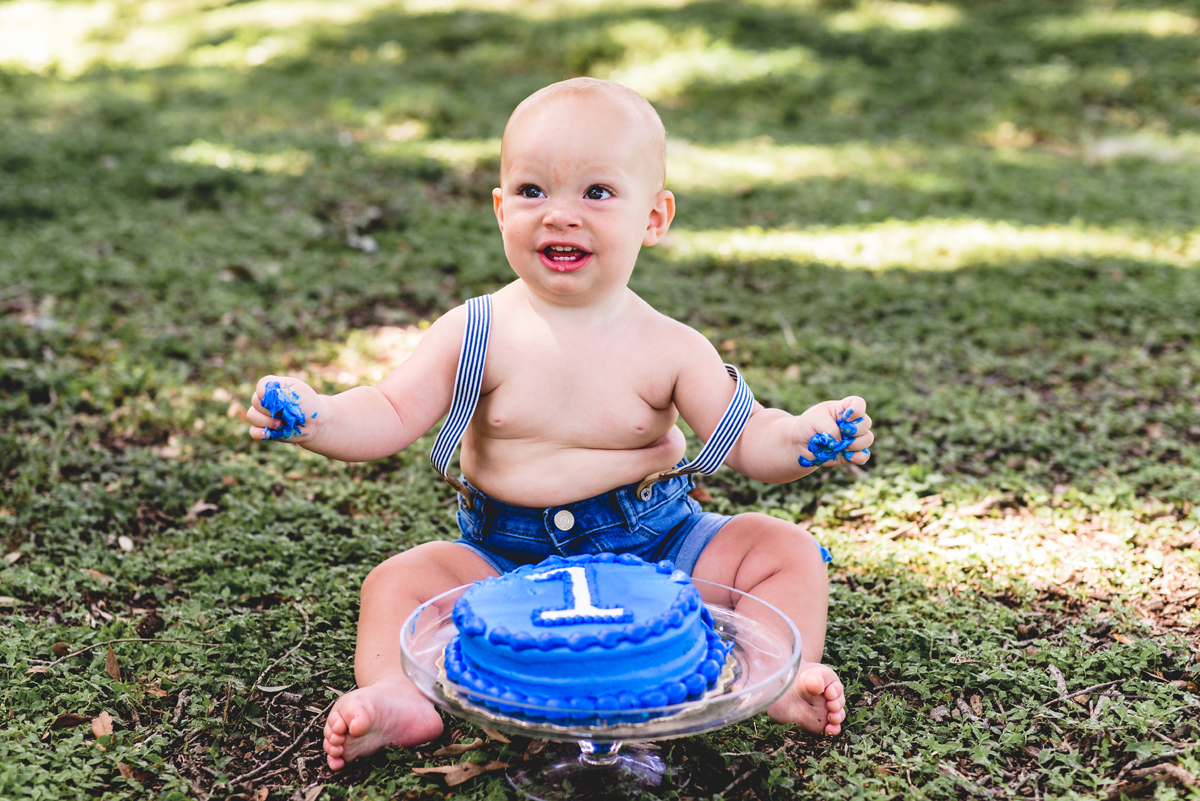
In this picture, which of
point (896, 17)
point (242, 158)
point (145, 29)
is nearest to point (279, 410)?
point (242, 158)

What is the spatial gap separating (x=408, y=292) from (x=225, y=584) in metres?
2.22

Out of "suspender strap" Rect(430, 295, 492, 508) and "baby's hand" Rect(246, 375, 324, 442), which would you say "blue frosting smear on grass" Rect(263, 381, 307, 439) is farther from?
"suspender strap" Rect(430, 295, 492, 508)

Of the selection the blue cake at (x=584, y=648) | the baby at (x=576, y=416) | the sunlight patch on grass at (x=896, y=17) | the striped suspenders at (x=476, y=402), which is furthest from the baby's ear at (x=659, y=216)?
the sunlight patch on grass at (x=896, y=17)

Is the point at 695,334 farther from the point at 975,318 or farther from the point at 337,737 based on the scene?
the point at 975,318

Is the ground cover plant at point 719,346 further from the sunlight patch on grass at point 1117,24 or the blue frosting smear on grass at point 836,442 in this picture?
the blue frosting smear on grass at point 836,442

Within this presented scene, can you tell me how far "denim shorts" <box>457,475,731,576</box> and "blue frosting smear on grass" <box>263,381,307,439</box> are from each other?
0.54 meters

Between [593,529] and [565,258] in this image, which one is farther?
[593,529]

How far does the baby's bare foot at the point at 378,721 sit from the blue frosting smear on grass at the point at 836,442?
89 centimetres

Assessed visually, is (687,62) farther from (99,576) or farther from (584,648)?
(584,648)

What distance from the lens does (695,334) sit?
7.54 feet

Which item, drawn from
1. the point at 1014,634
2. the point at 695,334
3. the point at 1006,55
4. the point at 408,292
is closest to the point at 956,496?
the point at 1014,634

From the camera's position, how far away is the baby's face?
2062 mm

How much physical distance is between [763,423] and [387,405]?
2.56 feet

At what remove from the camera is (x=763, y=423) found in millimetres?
2184
